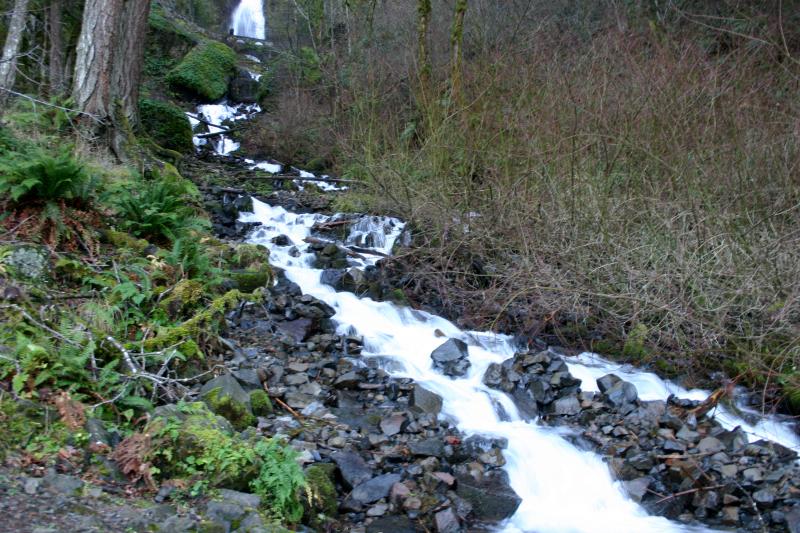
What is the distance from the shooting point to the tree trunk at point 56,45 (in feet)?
38.9

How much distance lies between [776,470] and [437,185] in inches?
232

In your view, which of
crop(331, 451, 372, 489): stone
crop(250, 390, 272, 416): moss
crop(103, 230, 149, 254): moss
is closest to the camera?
crop(331, 451, 372, 489): stone

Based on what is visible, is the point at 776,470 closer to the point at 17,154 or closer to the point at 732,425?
the point at 732,425

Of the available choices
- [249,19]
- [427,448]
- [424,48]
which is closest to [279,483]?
[427,448]

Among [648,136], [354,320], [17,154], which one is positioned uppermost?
[648,136]

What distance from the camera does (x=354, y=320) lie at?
8547mm

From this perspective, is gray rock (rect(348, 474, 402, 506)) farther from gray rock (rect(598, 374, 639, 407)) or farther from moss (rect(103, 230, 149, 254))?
moss (rect(103, 230, 149, 254))

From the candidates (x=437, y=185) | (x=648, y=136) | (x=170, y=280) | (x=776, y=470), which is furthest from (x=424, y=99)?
(x=776, y=470)

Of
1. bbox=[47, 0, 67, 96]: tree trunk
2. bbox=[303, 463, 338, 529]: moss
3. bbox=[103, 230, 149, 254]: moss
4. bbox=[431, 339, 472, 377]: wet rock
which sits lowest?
bbox=[431, 339, 472, 377]: wet rock

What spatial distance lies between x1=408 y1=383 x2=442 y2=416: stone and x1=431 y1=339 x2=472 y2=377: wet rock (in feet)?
2.69

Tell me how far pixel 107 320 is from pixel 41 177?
184cm

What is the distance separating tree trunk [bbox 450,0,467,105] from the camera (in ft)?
35.8

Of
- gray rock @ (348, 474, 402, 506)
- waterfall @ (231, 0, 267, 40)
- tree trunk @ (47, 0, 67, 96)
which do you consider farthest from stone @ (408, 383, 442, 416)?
waterfall @ (231, 0, 267, 40)

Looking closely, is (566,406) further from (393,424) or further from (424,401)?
(393,424)
